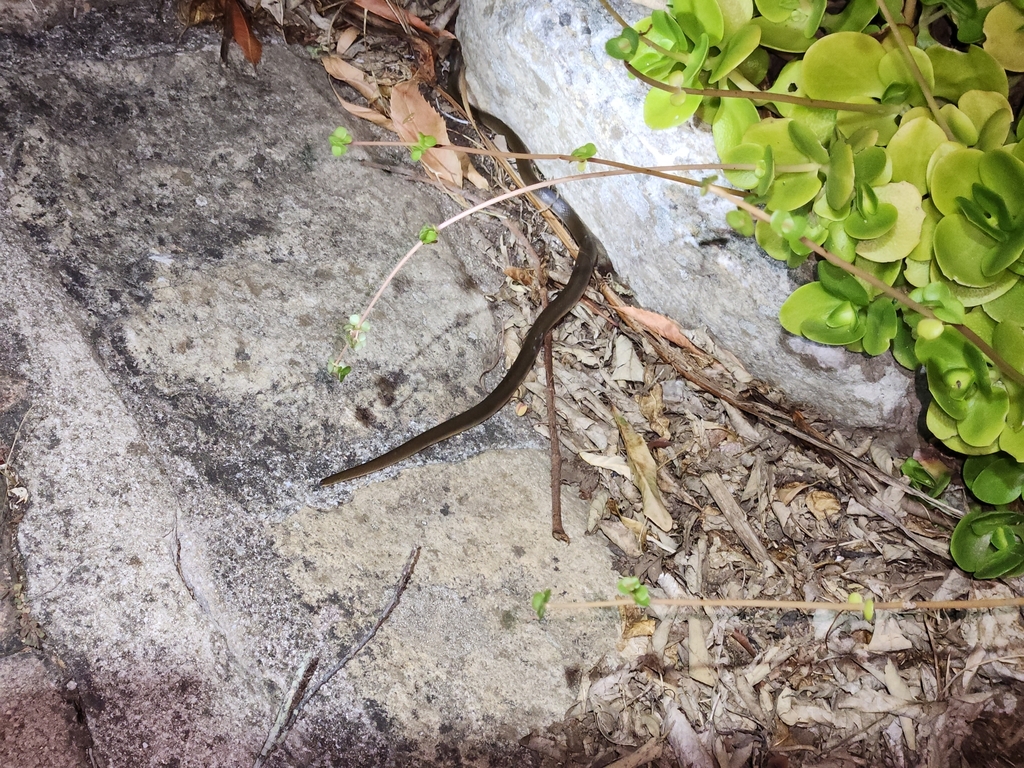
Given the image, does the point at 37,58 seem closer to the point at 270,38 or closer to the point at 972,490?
the point at 270,38

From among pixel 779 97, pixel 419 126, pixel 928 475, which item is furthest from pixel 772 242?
pixel 419 126

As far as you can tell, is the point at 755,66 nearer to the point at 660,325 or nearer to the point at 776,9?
the point at 776,9

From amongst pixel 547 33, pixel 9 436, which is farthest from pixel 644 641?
pixel 547 33

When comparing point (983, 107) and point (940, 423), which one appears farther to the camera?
point (940, 423)

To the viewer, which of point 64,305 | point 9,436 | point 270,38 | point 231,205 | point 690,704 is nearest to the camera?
point 9,436

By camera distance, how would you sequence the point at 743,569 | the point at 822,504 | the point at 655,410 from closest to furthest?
the point at 743,569 → the point at 822,504 → the point at 655,410

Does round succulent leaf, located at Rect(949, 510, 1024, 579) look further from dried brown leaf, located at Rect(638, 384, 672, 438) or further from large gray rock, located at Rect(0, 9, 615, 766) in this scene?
large gray rock, located at Rect(0, 9, 615, 766)

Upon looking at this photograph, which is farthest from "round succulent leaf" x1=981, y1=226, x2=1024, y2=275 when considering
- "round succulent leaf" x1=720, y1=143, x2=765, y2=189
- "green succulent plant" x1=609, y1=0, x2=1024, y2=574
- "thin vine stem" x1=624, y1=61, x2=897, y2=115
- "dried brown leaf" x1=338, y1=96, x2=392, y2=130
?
"dried brown leaf" x1=338, y1=96, x2=392, y2=130

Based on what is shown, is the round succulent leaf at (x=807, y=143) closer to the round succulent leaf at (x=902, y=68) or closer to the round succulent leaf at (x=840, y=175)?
the round succulent leaf at (x=840, y=175)
